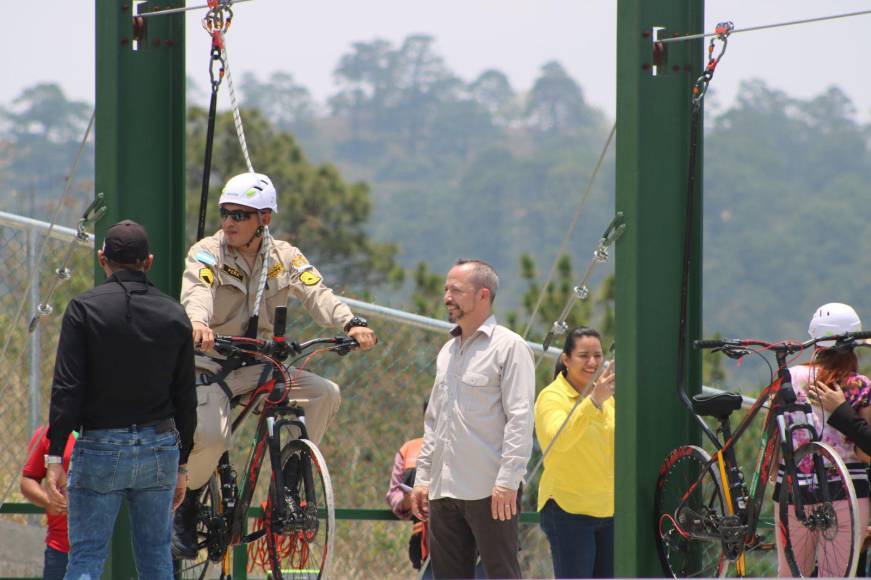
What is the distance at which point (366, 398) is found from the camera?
10.1 meters

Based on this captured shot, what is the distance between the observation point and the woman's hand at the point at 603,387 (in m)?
6.96

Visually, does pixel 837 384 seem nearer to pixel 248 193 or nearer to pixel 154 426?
pixel 248 193

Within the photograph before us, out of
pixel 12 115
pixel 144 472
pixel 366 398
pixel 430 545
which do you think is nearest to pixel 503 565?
pixel 430 545

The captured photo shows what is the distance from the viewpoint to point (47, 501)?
6668mm

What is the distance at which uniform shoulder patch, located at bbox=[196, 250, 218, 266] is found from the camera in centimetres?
628

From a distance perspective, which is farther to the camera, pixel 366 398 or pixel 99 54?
pixel 366 398

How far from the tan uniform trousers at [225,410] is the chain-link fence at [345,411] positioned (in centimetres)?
221

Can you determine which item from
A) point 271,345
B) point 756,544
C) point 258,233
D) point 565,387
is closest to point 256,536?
point 271,345

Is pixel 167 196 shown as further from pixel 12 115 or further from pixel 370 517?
pixel 12 115

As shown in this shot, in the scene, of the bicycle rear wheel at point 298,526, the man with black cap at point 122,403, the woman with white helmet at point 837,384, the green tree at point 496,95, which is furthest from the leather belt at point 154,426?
the green tree at point 496,95

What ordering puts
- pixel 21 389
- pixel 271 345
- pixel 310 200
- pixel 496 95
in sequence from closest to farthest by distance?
pixel 271 345
pixel 21 389
pixel 310 200
pixel 496 95

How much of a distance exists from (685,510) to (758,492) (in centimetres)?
31

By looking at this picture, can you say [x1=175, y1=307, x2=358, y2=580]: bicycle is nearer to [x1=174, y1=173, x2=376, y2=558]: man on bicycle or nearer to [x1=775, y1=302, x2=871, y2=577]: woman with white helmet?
[x1=174, y1=173, x2=376, y2=558]: man on bicycle

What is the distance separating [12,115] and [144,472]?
113888 mm
